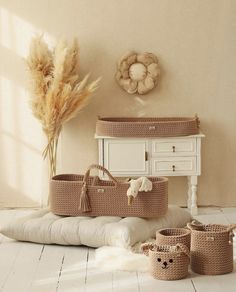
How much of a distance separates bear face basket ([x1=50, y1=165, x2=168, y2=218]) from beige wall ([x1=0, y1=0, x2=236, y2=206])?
3.94 feet

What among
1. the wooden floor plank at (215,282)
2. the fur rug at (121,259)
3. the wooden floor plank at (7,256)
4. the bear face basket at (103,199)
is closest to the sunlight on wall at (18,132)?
the bear face basket at (103,199)

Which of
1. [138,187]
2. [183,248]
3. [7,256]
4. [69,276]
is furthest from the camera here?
[138,187]

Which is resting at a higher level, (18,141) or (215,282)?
(18,141)

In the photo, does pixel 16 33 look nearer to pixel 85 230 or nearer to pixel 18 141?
pixel 18 141

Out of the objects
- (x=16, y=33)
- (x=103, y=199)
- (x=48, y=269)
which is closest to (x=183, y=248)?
(x=48, y=269)

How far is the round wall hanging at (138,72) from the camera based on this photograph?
242 inches

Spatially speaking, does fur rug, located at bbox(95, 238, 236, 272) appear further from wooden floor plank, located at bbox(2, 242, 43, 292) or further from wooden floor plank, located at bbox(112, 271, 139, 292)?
wooden floor plank, located at bbox(2, 242, 43, 292)

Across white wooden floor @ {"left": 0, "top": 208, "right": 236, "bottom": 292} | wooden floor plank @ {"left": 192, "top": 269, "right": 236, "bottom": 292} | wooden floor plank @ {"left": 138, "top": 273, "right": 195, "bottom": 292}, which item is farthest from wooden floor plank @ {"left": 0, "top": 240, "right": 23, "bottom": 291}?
wooden floor plank @ {"left": 192, "top": 269, "right": 236, "bottom": 292}

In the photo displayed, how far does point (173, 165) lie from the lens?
5984 mm

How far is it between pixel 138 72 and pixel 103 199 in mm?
1494

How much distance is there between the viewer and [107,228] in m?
4.77

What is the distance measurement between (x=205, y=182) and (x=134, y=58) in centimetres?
121

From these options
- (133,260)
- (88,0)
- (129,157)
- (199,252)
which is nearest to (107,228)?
(133,260)

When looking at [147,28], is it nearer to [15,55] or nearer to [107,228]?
[15,55]
